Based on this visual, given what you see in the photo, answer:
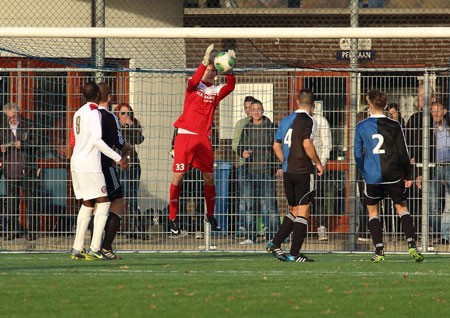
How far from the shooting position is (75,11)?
19.7 metres

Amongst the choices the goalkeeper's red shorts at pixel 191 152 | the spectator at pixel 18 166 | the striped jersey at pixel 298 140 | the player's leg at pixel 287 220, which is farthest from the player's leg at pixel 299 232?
the spectator at pixel 18 166

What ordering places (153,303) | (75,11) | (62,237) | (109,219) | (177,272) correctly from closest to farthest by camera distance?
1. (153,303)
2. (177,272)
3. (109,219)
4. (62,237)
5. (75,11)

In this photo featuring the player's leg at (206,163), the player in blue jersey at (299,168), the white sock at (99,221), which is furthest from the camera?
the player's leg at (206,163)

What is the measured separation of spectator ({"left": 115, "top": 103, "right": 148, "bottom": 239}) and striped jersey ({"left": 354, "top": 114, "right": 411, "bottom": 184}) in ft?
12.2

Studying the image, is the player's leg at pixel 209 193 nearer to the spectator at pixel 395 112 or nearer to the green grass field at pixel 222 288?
the green grass field at pixel 222 288

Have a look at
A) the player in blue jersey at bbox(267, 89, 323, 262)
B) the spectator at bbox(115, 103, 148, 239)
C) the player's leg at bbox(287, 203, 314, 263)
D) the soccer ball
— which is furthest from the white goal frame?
the player's leg at bbox(287, 203, 314, 263)

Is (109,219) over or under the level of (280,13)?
under

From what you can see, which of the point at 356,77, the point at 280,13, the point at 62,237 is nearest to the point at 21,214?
the point at 62,237

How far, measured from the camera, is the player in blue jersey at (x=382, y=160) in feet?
45.0

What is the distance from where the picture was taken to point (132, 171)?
54.0 ft

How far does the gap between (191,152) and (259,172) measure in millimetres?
2125

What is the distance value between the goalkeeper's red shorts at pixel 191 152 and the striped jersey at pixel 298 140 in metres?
1.28

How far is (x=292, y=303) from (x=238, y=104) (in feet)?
24.0

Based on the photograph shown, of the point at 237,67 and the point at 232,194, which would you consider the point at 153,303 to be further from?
the point at 237,67
